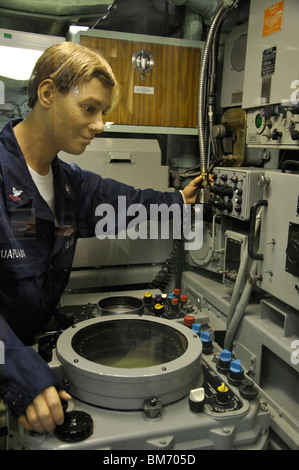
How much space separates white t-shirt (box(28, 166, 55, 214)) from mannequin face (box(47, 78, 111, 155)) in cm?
12

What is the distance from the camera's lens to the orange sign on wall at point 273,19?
5.75ft

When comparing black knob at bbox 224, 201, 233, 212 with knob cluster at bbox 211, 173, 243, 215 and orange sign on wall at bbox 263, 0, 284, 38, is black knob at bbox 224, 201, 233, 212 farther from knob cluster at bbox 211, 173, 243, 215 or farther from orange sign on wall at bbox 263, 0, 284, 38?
orange sign on wall at bbox 263, 0, 284, 38

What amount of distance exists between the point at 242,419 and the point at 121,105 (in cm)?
142

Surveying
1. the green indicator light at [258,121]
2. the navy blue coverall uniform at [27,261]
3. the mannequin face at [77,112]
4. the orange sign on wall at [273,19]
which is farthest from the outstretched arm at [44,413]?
the orange sign on wall at [273,19]

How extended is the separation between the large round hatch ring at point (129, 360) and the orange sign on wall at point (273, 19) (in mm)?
1369

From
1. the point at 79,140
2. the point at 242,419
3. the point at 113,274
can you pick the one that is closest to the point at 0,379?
the point at 242,419

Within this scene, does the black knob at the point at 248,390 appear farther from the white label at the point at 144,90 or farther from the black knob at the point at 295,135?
the white label at the point at 144,90

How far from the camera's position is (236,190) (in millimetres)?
1806

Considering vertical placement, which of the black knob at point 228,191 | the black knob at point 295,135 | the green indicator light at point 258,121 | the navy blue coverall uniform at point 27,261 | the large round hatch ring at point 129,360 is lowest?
the large round hatch ring at point 129,360

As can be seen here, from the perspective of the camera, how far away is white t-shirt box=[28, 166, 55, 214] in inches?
54.0

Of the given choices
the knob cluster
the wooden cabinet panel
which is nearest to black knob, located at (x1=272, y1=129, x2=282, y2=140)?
the knob cluster

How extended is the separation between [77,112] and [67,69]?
0.13 metres

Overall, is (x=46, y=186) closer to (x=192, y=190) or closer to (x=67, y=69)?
(x=67, y=69)

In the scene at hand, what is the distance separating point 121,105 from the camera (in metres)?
1.89
